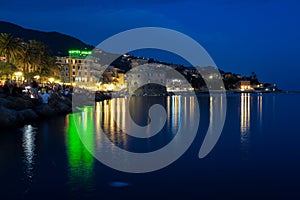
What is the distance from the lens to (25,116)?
30562 millimetres

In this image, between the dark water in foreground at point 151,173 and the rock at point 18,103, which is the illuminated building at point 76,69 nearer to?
the rock at point 18,103

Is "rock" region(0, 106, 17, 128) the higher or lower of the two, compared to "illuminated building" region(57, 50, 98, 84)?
lower

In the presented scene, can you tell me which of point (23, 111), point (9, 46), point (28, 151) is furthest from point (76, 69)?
point (28, 151)

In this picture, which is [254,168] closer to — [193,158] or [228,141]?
[193,158]

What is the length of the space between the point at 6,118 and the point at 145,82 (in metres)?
122

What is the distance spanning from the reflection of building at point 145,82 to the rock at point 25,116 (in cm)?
10837

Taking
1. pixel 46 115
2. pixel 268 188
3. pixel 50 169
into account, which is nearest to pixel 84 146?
pixel 50 169

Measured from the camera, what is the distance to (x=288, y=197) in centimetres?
1099

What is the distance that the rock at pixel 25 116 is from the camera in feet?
94.3

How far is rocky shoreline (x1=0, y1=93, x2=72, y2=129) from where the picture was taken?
1036 inches

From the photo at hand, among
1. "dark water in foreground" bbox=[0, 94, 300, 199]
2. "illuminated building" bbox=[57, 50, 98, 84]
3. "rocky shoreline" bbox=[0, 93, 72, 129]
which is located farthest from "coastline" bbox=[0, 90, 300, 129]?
"illuminated building" bbox=[57, 50, 98, 84]

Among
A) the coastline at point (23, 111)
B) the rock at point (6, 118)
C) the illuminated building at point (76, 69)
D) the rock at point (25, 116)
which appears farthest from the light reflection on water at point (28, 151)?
the illuminated building at point (76, 69)

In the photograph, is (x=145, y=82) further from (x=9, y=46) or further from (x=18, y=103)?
(x=18, y=103)

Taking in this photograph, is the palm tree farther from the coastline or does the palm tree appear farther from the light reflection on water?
the light reflection on water
